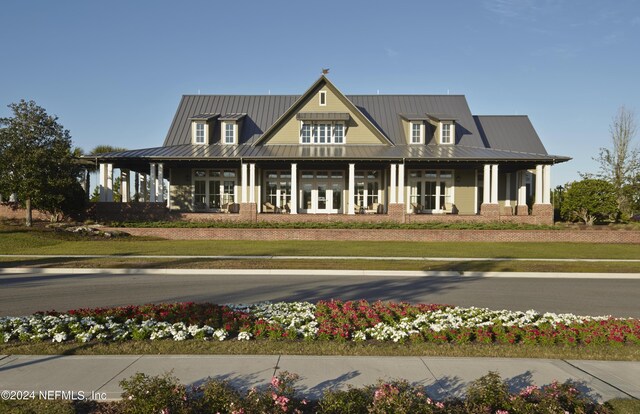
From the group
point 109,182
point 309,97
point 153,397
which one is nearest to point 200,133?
point 109,182

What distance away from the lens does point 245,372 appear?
218 inches

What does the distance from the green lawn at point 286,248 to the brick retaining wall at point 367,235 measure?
902mm

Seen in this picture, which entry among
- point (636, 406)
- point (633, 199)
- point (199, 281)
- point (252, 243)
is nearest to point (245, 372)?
point (636, 406)

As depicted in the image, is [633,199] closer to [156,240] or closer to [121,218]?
[156,240]

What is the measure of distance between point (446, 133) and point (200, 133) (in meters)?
17.8

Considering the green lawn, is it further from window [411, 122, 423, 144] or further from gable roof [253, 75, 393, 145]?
window [411, 122, 423, 144]

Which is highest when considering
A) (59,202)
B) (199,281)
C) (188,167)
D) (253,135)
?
(253,135)

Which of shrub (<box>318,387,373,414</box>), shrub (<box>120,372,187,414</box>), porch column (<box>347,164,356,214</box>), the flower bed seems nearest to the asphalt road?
the flower bed

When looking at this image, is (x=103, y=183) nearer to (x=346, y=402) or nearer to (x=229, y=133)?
(x=229, y=133)

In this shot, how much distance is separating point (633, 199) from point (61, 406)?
40.1m

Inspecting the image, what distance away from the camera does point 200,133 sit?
109 feet

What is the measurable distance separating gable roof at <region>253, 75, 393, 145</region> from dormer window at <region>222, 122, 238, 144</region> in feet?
6.18

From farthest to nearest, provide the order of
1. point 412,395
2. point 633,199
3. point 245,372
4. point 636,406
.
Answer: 1. point 633,199
2. point 245,372
3. point 636,406
4. point 412,395

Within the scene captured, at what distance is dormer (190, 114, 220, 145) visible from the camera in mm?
32875
